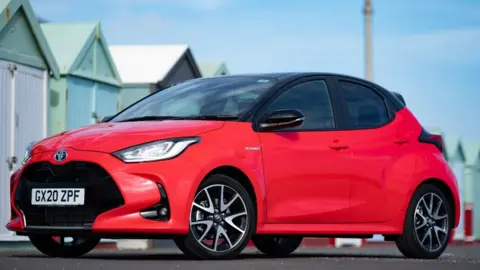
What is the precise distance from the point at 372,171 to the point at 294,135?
0.93m

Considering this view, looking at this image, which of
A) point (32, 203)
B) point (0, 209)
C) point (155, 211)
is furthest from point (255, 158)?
point (0, 209)

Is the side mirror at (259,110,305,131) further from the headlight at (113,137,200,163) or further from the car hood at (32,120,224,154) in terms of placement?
the headlight at (113,137,200,163)

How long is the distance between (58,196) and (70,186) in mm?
138

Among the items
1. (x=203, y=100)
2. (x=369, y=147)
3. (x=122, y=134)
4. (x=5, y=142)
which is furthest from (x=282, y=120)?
(x=5, y=142)

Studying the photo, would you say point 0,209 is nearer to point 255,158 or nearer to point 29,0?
point 29,0

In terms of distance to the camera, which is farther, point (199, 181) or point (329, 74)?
point (329, 74)

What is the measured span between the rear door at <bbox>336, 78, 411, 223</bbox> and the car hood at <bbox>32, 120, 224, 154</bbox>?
1.53m

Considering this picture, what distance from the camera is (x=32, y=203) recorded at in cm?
901

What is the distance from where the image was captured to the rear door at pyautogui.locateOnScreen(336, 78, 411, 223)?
33.4 ft

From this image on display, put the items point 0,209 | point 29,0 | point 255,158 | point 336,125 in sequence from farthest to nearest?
point 29,0 → point 0,209 → point 336,125 → point 255,158

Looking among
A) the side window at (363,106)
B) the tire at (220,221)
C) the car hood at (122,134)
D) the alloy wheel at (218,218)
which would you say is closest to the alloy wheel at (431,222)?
the side window at (363,106)

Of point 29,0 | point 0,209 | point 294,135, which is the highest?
point 29,0

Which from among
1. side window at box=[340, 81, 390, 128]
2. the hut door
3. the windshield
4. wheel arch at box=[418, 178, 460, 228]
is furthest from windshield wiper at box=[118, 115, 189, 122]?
the hut door

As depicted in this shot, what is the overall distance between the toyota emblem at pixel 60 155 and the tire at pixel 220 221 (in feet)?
3.28
